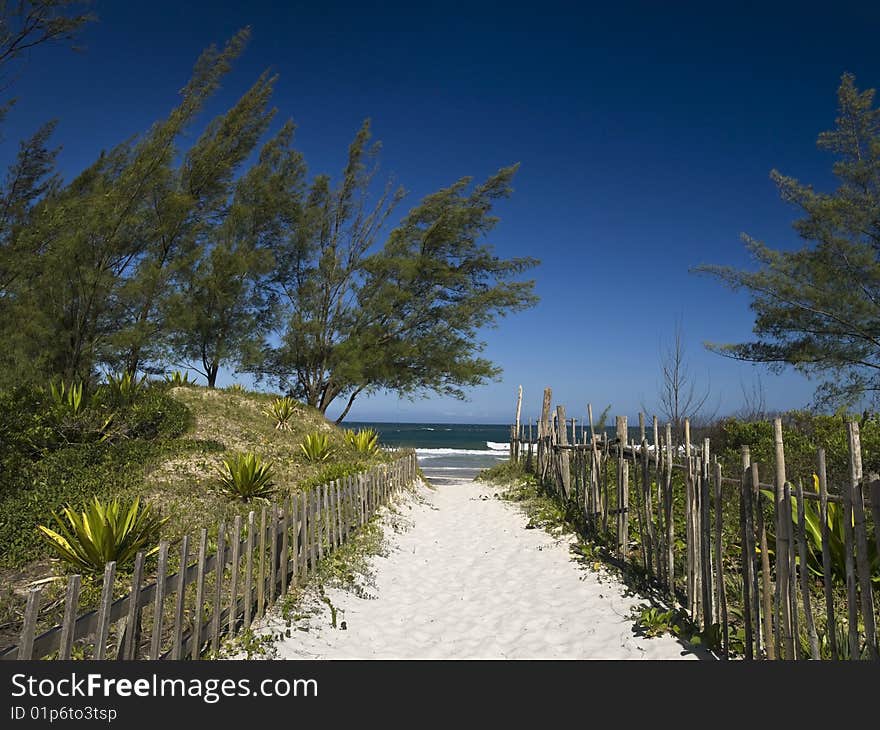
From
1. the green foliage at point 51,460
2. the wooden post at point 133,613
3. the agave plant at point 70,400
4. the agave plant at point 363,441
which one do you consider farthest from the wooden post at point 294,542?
the agave plant at point 363,441

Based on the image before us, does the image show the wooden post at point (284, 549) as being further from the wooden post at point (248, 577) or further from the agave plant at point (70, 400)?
the agave plant at point (70, 400)

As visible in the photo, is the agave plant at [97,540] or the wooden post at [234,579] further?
the agave plant at [97,540]

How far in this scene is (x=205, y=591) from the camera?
5199 millimetres

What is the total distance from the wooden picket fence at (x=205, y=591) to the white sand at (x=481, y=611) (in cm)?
53

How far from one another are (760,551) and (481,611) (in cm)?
307

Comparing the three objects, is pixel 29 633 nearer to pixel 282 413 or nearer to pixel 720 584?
pixel 720 584

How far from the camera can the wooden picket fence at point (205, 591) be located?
3.27m

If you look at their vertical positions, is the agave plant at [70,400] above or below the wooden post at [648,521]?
above

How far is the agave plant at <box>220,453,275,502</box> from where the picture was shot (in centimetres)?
980

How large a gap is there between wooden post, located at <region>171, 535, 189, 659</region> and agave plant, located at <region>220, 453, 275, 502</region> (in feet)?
18.6

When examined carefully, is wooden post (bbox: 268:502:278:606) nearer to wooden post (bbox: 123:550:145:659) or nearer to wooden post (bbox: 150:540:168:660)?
wooden post (bbox: 150:540:168:660)

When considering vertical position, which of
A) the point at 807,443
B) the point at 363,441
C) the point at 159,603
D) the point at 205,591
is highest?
the point at 807,443

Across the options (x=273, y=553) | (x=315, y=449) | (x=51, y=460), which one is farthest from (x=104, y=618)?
(x=315, y=449)

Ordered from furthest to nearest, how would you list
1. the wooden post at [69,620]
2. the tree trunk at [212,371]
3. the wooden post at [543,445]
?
the tree trunk at [212,371] < the wooden post at [543,445] < the wooden post at [69,620]
